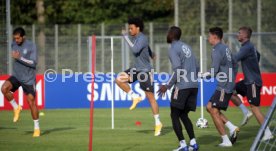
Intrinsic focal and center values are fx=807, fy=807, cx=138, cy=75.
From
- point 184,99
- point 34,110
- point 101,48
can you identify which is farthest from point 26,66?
point 101,48

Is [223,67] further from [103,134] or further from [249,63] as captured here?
[103,134]

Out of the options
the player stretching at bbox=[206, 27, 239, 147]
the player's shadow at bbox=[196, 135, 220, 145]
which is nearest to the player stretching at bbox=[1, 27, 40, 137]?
the player's shadow at bbox=[196, 135, 220, 145]

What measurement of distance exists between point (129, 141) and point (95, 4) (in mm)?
35420

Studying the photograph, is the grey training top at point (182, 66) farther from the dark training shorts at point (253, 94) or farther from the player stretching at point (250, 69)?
the dark training shorts at point (253, 94)

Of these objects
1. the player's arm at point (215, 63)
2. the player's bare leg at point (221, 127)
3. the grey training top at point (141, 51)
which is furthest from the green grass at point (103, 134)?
the grey training top at point (141, 51)

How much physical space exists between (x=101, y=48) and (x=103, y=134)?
1237 centimetres

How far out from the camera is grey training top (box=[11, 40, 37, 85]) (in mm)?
17812

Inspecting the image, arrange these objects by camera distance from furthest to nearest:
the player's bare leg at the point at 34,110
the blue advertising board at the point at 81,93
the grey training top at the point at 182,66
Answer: the blue advertising board at the point at 81,93, the player's bare leg at the point at 34,110, the grey training top at the point at 182,66

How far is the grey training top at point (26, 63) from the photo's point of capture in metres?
17.8

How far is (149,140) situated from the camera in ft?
56.1

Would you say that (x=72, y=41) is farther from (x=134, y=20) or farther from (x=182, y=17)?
(x=134, y=20)

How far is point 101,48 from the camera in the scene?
30.5m

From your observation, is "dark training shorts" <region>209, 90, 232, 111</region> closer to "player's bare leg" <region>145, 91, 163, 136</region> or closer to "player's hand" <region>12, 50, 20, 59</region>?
A: "player's bare leg" <region>145, 91, 163, 136</region>

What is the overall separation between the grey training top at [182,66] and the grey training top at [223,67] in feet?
2.22
